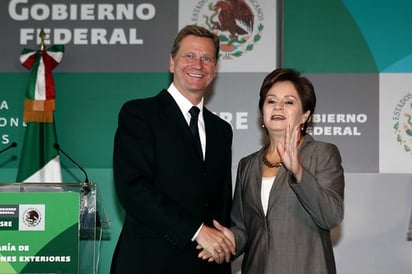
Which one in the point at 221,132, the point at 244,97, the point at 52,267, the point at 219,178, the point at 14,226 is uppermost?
the point at 244,97

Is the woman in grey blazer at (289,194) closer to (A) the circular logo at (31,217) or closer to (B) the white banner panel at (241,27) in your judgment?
(A) the circular logo at (31,217)

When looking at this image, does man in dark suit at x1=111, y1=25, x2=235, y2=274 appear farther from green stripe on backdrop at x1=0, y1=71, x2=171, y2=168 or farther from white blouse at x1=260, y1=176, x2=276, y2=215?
green stripe on backdrop at x1=0, y1=71, x2=171, y2=168

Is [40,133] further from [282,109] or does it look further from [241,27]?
[282,109]

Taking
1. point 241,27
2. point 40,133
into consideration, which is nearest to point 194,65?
point 241,27

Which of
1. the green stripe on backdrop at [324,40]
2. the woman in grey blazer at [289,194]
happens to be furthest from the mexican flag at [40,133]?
the woman in grey blazer at [289,194]

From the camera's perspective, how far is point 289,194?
9.09 ft

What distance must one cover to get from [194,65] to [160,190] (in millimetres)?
655

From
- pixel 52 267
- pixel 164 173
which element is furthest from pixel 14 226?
pixel 164 173

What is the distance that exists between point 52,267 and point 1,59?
2.70 meters

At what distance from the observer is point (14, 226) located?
279 cm

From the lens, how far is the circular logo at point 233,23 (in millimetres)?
4898

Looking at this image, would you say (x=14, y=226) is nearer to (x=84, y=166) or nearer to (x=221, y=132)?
(x=221, y=132)

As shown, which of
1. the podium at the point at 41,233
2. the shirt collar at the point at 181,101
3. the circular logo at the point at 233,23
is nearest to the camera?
the podium at the point at 41,233

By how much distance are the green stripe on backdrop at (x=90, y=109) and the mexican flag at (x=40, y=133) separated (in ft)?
0.49
